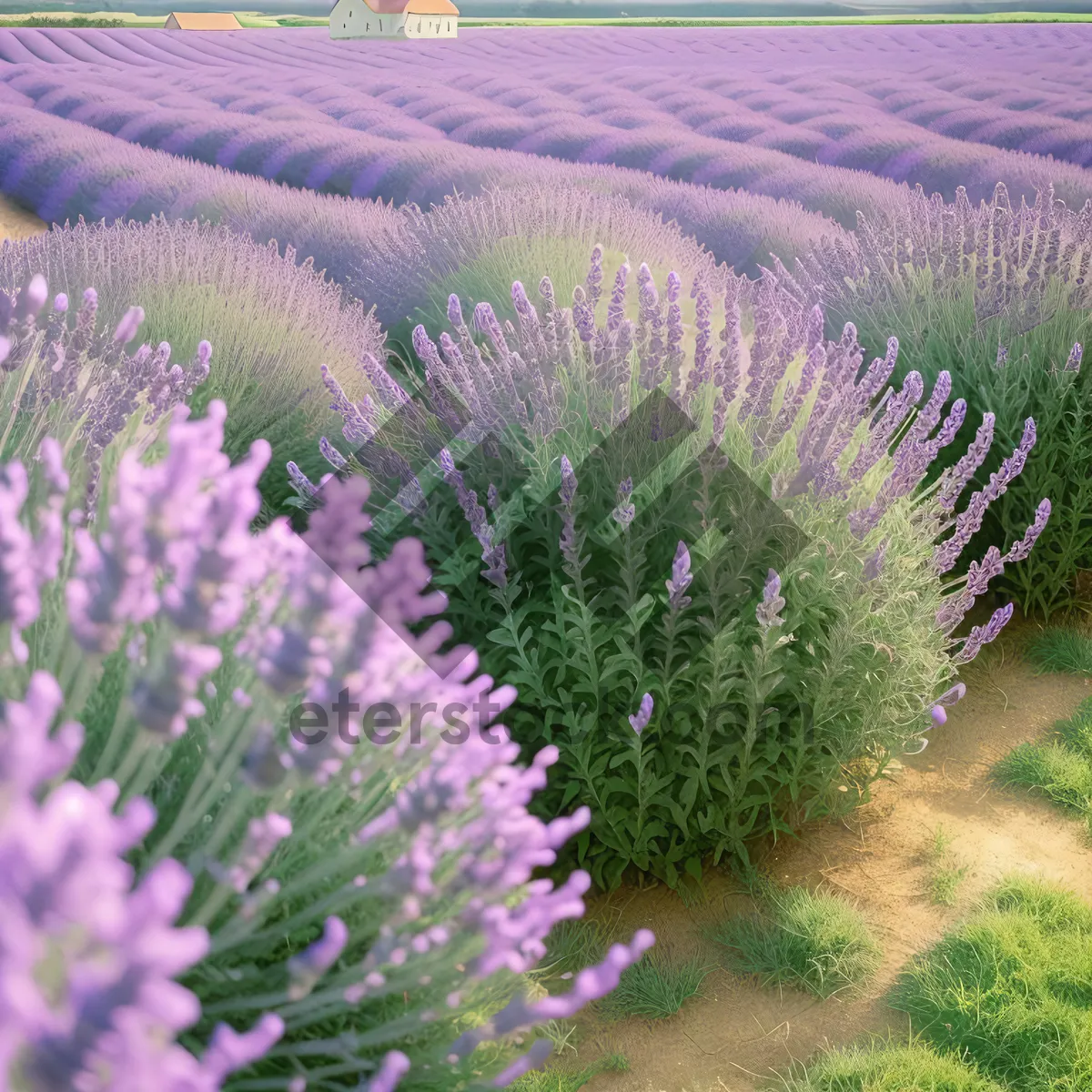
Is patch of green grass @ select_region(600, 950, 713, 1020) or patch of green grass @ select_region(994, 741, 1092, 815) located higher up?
patch of green grass @ select_region(994, 741, 1092, 815)

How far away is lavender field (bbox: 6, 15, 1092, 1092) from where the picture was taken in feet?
2.61

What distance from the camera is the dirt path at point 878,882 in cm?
222

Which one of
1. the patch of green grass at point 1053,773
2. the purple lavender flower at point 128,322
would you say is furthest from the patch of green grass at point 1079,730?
the purple lavender flower at point 128,322

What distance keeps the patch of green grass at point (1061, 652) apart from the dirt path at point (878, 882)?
46 mm

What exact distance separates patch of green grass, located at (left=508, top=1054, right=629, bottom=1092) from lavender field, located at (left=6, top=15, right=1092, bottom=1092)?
0.01 meters

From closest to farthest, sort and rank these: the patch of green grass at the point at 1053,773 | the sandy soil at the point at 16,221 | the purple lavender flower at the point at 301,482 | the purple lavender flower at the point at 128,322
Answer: the purple lavender flower at the point at 128,322, the purple lavender flower at the point at 301,482, the patch of green grass at the point at 1053,773, the sandy soil at the point at 16,221

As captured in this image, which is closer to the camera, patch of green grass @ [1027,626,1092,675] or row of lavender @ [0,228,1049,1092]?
row of lavender @ [0,228,1049,1092]

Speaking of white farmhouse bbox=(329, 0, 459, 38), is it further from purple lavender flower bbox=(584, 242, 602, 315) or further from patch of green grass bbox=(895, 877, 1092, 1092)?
patch of green grass bbox=(895, 877, 1092, 1092)

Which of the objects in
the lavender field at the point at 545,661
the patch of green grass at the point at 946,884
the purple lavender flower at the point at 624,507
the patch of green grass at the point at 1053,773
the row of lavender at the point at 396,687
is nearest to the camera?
the row of lavender at the point at 396,687

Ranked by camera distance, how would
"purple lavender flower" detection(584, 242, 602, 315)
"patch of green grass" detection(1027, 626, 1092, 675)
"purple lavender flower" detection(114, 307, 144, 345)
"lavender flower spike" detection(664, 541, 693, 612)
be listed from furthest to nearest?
"patch of green grass" detection(1027, 626, 1092, 675) < "purple lavender flower" detection(584, 242, 602, 315) < "lavender flower spike" detection(664, 541, 693, 612) < "purple lavender flower" detection(114, 307, 144, 345)

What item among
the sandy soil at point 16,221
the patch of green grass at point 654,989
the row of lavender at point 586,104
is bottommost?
the patch of green grass at point 654,989

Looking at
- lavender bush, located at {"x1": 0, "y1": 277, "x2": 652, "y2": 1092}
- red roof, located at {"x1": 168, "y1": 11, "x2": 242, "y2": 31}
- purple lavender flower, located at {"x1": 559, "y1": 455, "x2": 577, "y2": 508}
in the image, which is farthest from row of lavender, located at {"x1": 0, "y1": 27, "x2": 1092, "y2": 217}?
lavender bush, located at {"x1": 0, "y1": 277, "x2": 652, "y2": 1092}

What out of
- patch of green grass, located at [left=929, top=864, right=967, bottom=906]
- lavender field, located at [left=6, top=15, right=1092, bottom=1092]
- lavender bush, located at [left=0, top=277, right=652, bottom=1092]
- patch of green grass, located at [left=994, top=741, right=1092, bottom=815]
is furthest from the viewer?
patch of green grass, located at [left=994, top=741, right=1092, bottom=815]

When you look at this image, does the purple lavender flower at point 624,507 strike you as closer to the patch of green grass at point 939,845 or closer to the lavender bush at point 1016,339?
the patch of green grass at point 939,845
